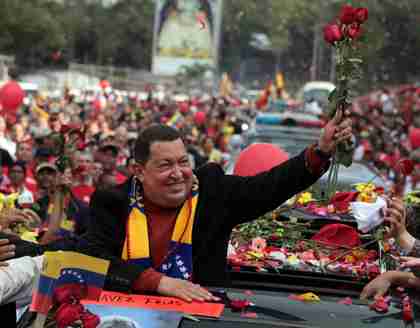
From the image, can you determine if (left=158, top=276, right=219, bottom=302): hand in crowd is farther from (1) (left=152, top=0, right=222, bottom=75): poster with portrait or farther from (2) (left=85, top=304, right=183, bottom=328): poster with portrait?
(1) (left=152, top=0, right=222, bottom=75): poster with portrait

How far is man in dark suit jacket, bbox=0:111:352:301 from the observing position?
4.59 meters

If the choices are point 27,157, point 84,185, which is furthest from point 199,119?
point 84,185

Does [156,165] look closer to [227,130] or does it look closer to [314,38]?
[227,130]

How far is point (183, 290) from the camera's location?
4.11 m

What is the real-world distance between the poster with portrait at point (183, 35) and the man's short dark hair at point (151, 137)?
41452mm

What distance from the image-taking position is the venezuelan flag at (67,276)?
3914 millimetres

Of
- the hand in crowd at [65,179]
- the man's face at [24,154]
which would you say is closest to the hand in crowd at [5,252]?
the hand in crowd at [65,179]

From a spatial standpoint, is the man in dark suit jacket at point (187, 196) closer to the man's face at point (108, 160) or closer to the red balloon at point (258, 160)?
the red balloon at point (258, 160)

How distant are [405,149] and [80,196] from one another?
8791 mm

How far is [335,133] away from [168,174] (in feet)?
2.41

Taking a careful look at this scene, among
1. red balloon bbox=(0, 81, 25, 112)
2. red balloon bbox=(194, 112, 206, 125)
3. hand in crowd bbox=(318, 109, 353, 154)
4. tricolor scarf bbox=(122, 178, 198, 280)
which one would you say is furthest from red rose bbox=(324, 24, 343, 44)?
red balloon bbox=(194, 112, 206, 125)

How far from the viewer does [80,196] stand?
10.8m

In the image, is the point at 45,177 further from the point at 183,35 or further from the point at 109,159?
the point at 183,35

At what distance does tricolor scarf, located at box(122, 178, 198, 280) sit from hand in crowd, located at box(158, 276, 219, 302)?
0.94 feet
